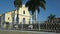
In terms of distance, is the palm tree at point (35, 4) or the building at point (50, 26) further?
the palm tree at point (35, 4)

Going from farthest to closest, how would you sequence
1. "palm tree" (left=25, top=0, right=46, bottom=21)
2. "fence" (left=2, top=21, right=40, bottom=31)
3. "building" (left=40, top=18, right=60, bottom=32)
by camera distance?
"palm tree" (left=25, top=0, right=46, bottom=21), "fence" (left=2, top=21, right=40, bottom=31), "building" (left=40, top=18, right=60, bottom=32)

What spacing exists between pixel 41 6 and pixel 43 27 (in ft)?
51.6

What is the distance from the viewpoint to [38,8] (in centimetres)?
4650

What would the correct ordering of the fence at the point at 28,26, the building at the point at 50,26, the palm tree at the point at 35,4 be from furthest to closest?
the palm tree at the point at 35,4 < the fence at the point at 28,26 < the building at the point at 50,26

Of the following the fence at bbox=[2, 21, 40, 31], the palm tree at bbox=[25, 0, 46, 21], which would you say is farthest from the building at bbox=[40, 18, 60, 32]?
the palm tree at bbox=[25, 0, 46, 21]

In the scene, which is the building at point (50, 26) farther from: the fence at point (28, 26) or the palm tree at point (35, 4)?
the palm tree at point (35, 4)

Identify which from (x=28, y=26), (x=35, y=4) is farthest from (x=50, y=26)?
(x=35, y=4)

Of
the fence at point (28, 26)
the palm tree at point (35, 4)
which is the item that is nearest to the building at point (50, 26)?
the fence at point (28, 26)

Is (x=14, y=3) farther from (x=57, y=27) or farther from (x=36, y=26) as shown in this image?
(x=57, y=27)

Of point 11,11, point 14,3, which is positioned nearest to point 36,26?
point 14,3

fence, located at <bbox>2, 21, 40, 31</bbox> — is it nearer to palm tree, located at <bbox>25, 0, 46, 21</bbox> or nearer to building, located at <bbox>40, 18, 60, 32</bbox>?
building, located at <bbox>40, 18, 60, 32</bbox>

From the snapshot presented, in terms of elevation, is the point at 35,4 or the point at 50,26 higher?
the point at 35,4

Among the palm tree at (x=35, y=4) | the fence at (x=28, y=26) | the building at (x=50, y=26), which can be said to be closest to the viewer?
the building at (x=50, y=26)

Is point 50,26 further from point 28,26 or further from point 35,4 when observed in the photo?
point 35,4
